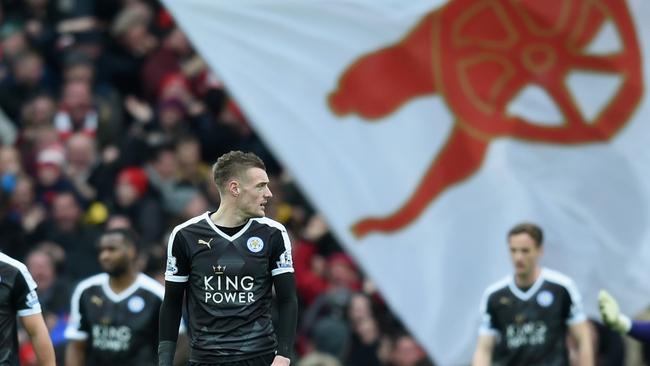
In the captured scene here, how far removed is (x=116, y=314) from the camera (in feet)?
40.8

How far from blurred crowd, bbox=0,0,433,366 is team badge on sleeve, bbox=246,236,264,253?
16.3ft

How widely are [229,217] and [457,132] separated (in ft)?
14.4

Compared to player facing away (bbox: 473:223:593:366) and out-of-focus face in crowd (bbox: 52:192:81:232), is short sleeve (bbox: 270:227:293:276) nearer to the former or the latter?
player facing away (bbox: 473:223:593:366)

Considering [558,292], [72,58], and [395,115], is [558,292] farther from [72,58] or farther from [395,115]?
[72,58]

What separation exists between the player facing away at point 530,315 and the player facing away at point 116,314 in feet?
7.91

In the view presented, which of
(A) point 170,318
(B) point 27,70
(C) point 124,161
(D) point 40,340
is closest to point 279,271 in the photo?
(A) point 170,318

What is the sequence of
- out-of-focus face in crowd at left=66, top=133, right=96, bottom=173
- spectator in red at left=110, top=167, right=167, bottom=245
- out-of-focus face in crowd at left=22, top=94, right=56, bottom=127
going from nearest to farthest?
spectator in red at left=110, top=167, right=167, bottom=245, out-of-focus face in crowd at left=66, top=133, right=96, bottom=173, out-of-focus face in crowd at left=22, top=94, right=56, bottom=127

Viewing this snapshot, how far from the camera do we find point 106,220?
1572 centimetres

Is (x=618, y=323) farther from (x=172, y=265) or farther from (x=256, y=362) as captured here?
(x=172, y=265)

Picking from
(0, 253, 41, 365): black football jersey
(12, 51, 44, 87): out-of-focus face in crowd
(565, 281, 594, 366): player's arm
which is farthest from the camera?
(12, 51, 44, 87): out-of-focus face in crowd

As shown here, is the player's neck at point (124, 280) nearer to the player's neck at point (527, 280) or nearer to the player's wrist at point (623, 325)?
the player's neck at point (527, 280)

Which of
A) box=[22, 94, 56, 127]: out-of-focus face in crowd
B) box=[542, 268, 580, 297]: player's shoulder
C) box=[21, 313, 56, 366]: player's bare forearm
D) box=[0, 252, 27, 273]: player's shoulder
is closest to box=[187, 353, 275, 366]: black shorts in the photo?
box=[21, 313, 56, 366]: player's bare forearm

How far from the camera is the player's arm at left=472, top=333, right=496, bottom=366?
12633 millimetres

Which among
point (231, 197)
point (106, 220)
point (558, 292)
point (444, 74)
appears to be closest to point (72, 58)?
point (106, 220)
